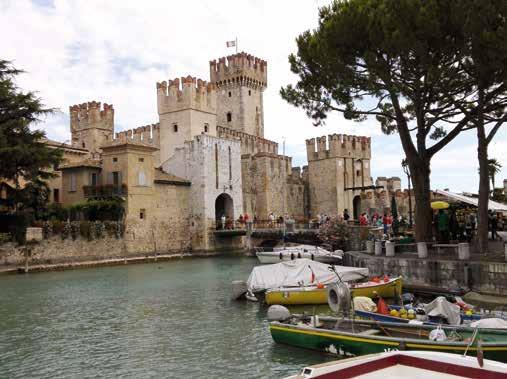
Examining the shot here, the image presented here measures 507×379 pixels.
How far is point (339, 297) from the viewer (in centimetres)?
1020

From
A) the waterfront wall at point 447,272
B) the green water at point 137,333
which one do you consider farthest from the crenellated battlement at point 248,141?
the waterfront wall at point 447,272

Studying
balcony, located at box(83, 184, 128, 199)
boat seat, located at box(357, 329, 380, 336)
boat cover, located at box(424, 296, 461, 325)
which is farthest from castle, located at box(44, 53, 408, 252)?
boat cover, located at box(424, 296, 461, 325)

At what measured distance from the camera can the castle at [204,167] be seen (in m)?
33.3

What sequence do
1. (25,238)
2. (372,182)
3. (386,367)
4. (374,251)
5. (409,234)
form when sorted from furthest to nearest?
(372,182), (25,238), (409,234), (374,251), (386,367)

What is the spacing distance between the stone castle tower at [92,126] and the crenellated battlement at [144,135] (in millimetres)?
1037

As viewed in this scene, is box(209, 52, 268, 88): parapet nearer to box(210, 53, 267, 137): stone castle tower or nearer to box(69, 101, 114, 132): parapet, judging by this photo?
box(210, 53, 267, 137): stone castle tower

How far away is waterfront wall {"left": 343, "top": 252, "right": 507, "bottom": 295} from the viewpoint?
12.9 metres

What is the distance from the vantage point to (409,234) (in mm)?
22500

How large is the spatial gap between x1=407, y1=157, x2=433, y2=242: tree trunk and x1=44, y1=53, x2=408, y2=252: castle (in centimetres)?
1910

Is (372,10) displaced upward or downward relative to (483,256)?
upward

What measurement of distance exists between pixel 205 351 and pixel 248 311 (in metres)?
4.05

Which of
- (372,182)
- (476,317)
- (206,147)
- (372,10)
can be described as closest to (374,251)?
(372,10)

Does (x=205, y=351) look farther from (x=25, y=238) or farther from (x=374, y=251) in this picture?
(x=25, y=238)

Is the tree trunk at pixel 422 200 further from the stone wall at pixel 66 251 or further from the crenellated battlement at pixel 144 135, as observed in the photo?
the crenellated battlement at pixel 144 135
